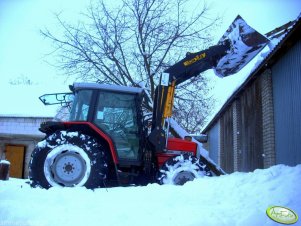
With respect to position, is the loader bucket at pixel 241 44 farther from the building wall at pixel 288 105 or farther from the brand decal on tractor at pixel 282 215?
the brand decal on tractor at pixel 282 215

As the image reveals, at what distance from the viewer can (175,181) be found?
6.48 metres

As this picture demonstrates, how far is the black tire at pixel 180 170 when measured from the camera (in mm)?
6453

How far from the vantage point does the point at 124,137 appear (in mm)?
6945

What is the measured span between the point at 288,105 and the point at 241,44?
169 centimetres

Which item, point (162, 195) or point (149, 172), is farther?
point (149, 172)

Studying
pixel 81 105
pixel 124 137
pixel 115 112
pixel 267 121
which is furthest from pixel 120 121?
pixel 267 121

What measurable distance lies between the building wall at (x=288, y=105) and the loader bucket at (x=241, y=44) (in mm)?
748

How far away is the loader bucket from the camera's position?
7.94 m

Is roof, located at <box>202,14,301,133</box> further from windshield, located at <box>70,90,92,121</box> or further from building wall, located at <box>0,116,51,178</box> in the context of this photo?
building wall, located at <box>0,116,51,178</box>

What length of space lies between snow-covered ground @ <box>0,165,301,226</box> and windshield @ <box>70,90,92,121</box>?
81.5 inches

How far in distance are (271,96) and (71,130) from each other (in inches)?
207

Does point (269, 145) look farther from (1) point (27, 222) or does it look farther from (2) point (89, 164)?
(1) point (27, 222)

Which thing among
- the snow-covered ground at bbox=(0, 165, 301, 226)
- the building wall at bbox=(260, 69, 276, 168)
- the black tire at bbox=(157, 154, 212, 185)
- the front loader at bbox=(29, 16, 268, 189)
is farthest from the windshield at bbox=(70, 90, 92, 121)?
the building wall at bbox=(260, 69, 276, 168)

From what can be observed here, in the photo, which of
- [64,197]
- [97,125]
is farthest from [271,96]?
[64,197]
